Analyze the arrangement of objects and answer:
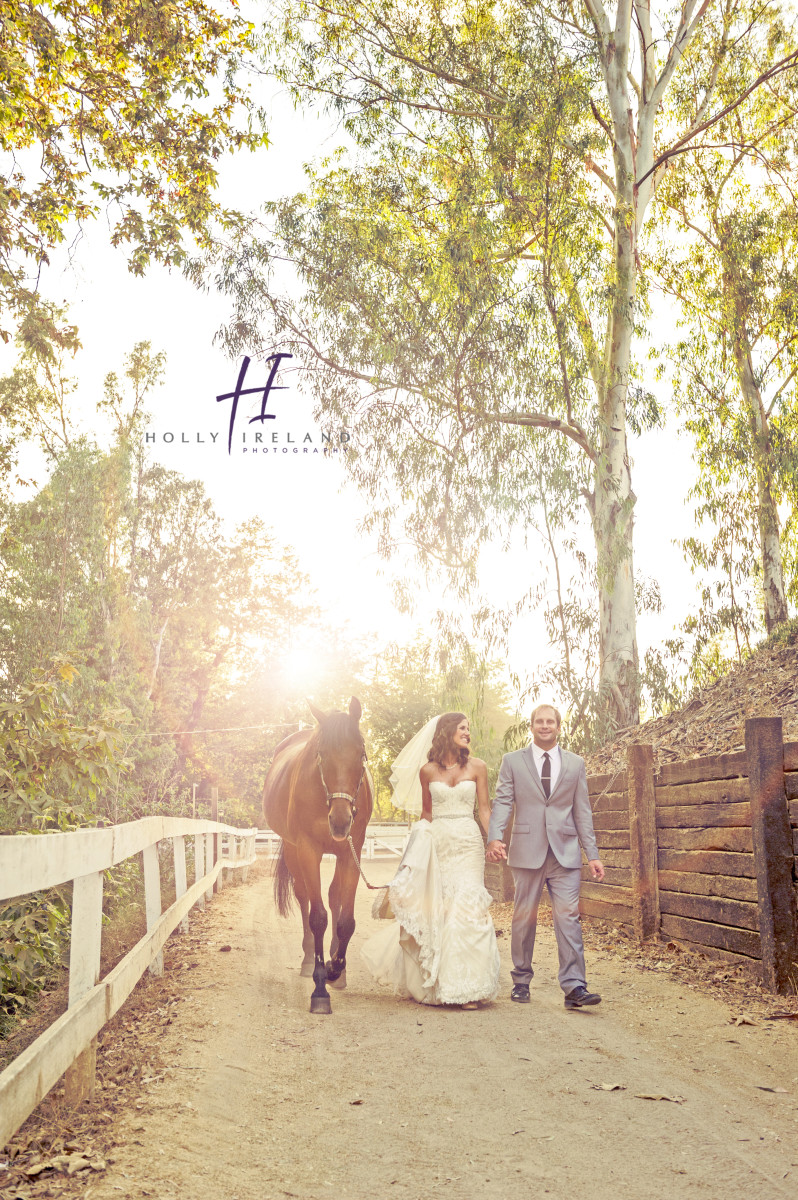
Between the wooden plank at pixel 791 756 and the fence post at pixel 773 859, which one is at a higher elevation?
the wooden plank at pixel 791 756

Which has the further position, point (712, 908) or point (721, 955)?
point (712, 908)

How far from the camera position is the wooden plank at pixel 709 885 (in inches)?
256

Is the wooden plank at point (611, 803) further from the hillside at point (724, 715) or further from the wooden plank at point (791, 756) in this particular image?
the wooden plank at point (791, 756)

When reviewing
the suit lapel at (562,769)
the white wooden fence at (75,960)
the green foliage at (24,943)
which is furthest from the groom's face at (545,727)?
the green foliage at (24,943)

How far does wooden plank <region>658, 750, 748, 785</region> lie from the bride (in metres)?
1.70

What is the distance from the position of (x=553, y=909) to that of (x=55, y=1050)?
398 cm

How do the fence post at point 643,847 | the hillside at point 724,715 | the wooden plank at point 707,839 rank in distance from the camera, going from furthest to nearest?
the hillside at point 724,715
the fence post at point 643,847
the wooden plank at point 707,839

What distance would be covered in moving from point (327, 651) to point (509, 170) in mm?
27381

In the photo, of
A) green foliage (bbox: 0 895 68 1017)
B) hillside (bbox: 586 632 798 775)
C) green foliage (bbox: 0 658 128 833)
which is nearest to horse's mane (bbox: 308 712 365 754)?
green foliage (bbox: 0 658 128 833)

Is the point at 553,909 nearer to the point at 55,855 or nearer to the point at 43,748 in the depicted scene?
the point at 43,748

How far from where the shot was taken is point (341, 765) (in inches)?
261

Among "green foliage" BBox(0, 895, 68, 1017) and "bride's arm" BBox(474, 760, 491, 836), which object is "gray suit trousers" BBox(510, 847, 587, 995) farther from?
"green foliage" BBox(0, 895, 68, 1017)

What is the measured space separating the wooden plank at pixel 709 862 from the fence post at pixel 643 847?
6.9 inches

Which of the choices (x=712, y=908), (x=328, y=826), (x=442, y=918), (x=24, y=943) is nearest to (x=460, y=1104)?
(x=442, y=918)
